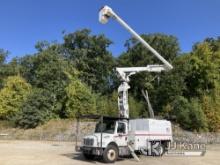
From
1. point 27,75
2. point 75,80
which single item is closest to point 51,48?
point 27,75

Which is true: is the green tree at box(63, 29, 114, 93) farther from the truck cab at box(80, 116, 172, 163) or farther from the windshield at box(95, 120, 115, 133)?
the windshield at box(95, 120, 115, 133)

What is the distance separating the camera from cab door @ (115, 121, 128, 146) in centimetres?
1970

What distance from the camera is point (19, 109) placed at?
4797 centimetres

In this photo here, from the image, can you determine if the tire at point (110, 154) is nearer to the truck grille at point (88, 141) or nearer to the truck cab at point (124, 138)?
the truck cab at point (124, 138)

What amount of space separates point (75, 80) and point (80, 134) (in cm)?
1155

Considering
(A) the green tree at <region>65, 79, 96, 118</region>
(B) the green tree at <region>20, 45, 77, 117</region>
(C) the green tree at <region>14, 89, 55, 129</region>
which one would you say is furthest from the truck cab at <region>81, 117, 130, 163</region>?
(B) the green tree at <region>20, 45, 77, 117</region>

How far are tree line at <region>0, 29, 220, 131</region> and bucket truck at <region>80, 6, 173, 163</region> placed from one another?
804 inches

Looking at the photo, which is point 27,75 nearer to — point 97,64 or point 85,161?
point 97,64

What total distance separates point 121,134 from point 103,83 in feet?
130

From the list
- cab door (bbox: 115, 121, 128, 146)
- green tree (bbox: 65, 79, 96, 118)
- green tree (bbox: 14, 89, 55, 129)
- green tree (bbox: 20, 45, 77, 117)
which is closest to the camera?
cab door (bbox: 115, 121, 128, 146)

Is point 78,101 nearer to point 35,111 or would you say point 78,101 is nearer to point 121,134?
point 35,111

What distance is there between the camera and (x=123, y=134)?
20.0m

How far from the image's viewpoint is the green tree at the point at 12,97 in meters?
50.1

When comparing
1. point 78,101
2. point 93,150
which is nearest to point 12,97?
point 78,101
